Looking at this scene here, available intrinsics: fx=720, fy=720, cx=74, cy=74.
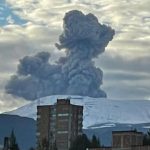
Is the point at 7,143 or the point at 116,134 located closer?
the point at 7,143

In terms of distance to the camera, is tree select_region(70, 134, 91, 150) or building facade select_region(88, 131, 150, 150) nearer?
building facade select_region(88, 131, 150, 150)

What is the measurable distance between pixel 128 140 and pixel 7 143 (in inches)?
1609

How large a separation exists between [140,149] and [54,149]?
3453 cm

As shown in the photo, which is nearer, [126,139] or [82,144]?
[126,139]

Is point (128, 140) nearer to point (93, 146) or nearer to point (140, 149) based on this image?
point (93, 146)

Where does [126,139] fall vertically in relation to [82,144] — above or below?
above

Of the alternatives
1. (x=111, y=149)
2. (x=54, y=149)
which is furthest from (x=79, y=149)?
(x=111, y=149)

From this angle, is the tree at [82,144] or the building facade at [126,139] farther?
the tree at [82,144]

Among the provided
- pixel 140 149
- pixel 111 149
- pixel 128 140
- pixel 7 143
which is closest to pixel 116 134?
Result: pixel 128 140

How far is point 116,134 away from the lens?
170 meters

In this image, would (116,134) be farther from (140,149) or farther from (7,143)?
(7,143)

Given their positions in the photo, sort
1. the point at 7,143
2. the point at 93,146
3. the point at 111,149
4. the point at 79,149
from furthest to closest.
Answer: the point at 79,149 → the point at 93,146 → the point at 111,149 → the point at 7,143

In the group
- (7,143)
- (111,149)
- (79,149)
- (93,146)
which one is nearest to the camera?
(7,143)

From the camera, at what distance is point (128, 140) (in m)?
168
